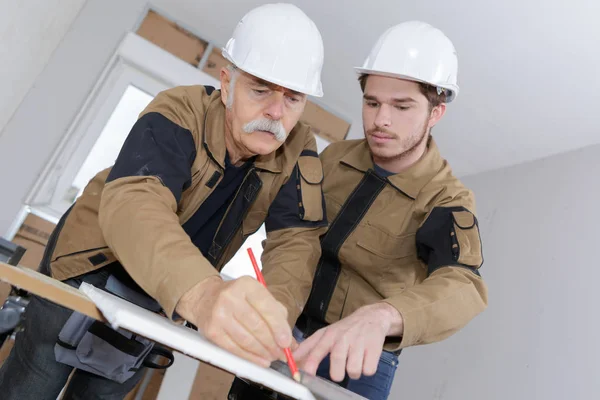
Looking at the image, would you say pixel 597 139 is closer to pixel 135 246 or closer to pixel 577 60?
pixel 577 60

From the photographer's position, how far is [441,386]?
2.72m

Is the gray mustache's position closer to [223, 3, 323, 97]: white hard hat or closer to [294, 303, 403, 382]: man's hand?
[223, 3, 323, 97]: white hard hat

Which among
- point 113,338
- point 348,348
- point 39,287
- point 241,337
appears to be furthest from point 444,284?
point 39,287

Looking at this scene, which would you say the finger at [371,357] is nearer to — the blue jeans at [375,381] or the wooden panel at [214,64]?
the blue jeans at [375,381]

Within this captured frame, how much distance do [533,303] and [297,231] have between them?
5.61ft

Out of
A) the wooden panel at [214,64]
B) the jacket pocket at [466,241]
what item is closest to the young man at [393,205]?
the jacket pocket at [466,241]

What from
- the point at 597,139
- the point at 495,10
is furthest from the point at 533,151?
the point at 495,10

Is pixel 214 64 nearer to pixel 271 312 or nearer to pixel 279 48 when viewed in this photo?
pixel 279 48

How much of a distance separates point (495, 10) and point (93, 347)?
1.94m

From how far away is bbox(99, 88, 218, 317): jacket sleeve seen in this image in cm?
78

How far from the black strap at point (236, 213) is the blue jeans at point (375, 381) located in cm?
43

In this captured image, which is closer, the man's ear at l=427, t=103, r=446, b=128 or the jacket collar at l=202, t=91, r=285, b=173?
the jacket collar at l=202, t=91, r=285, b=173

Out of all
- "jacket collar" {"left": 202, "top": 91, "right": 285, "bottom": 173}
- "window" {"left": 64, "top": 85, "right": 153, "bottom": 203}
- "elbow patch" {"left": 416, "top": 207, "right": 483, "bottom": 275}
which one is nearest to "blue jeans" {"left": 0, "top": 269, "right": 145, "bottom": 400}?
"jacket collar" {"left": 202, "top": 91, "right": 285, "bottom": 173}

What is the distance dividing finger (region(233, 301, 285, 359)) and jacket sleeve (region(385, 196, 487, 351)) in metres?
0.44
